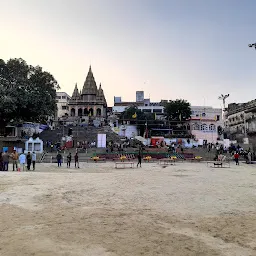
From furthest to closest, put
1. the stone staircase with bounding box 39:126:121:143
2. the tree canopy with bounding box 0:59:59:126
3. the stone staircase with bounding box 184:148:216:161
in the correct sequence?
the stone staircase with bounding box 39:126:121:143, the tree canopy with bounding box 0:59:59:126, the stone staircase with bounding box 184:148:216:161

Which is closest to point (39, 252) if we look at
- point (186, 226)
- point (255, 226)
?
point (186, 226)

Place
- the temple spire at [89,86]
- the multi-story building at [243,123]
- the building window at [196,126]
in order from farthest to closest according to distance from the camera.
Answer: the temple spire at [89,86], the building window at [196,126], the multi-story building at [243,123]

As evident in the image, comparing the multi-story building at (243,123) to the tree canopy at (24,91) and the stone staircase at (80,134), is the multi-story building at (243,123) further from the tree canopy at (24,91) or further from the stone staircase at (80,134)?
the tree canopy at (24,91)

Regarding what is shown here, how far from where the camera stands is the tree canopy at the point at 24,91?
42.3 meters

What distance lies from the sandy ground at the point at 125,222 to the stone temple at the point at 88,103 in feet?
234

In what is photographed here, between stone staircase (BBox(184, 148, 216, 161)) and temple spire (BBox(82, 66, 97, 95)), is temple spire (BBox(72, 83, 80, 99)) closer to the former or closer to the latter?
temple spire (BBox(82, 66, 97, 95))

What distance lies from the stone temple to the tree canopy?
109ft

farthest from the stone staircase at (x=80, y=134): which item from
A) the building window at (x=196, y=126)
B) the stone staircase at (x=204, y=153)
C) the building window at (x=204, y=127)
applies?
the building window at (x=204, y=127)

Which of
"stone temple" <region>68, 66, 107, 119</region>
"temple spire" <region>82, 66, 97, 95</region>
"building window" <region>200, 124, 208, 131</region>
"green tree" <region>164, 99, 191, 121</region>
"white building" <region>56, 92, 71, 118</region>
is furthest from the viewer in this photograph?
"white building" <region>56, 92, 71, 118</region>

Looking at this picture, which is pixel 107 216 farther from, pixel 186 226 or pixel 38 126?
pixel 38 126

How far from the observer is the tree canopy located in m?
42.3

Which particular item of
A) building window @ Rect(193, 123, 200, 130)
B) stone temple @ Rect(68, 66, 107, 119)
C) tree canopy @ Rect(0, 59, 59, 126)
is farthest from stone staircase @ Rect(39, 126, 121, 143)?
stone temple @ Rect(68, 66, 107, 119)

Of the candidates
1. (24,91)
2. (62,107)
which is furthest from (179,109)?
(62,107)

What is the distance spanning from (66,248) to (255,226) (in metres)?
4.49
